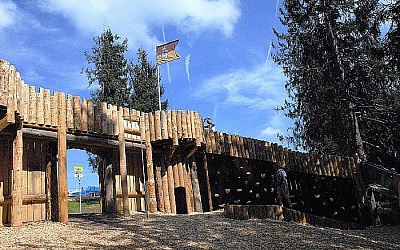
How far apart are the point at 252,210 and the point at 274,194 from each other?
18.8 feet

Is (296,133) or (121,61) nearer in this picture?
(296,133)

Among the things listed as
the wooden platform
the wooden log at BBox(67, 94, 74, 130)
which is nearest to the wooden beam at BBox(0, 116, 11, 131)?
the wooden log at BBox(67, 94, 74, 130)

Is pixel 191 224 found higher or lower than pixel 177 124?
lower

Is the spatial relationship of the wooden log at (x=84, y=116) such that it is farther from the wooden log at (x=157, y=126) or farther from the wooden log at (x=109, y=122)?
the wooden log at (x=157, y=126)

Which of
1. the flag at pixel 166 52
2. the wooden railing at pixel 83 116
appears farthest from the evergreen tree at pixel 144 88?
the wooden railing at pixel 83 116

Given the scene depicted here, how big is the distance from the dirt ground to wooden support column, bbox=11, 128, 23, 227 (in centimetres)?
30

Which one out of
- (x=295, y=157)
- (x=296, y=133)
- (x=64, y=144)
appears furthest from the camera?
(x=296, y=133)

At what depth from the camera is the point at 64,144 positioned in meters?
10.4

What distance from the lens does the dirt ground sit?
23.5 feet

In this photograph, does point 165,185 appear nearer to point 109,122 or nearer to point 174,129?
point 174,129

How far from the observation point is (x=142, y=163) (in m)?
11.7

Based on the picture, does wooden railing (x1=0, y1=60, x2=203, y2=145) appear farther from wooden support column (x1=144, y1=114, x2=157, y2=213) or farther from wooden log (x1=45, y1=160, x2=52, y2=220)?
wooden log (x1=45, y1=160, x2=52, y2=220)

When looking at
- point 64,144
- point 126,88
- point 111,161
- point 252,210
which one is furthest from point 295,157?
point 126,88

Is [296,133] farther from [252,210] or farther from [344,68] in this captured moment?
[252,210]
